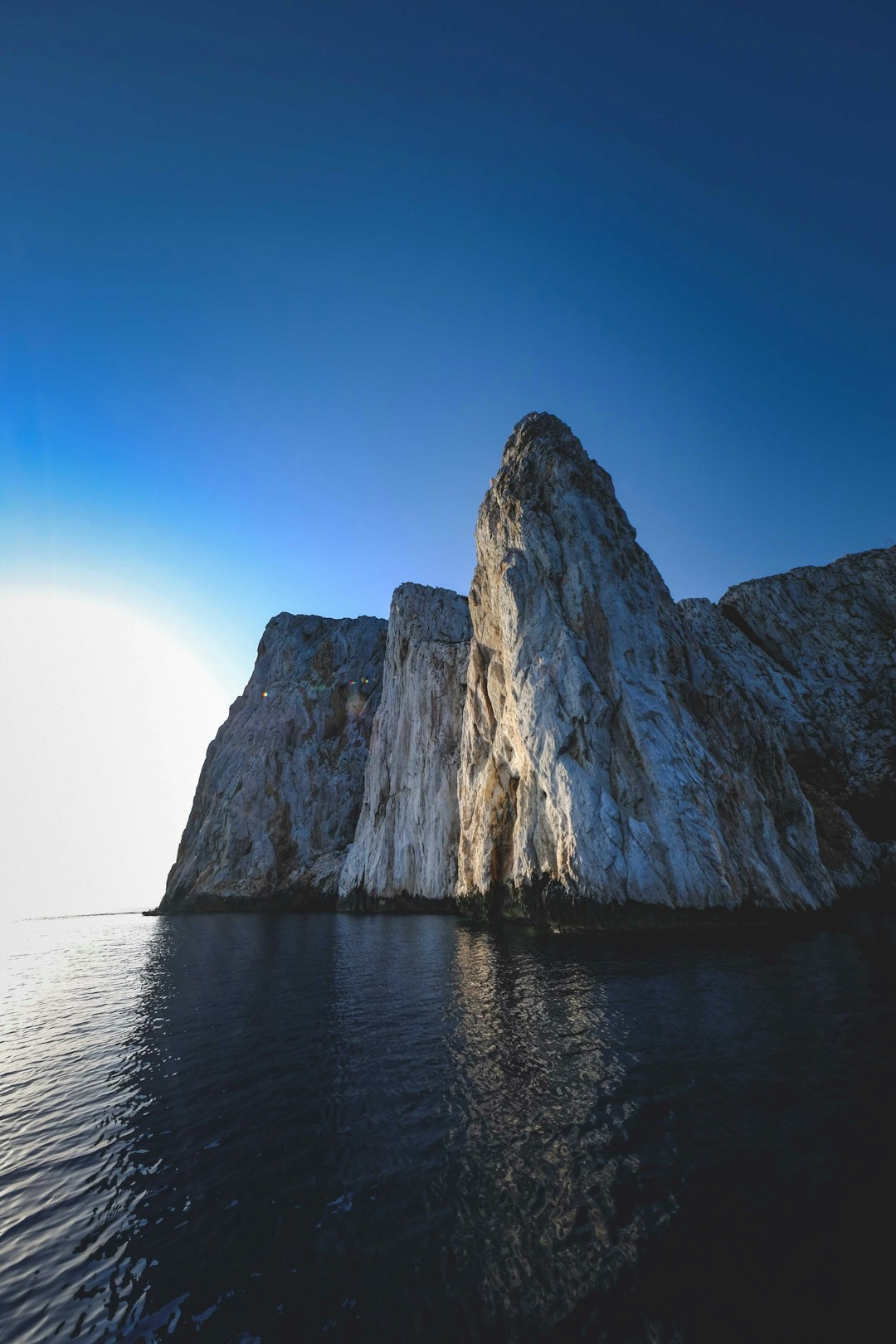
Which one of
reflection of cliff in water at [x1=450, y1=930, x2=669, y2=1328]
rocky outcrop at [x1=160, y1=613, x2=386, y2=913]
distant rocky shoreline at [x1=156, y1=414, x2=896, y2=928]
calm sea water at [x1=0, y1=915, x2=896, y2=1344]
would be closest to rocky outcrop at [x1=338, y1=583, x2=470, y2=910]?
distant rocky shoreline at [x1=156, y1=414, x2=896, y2=928]

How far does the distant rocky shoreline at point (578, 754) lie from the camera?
26.2m

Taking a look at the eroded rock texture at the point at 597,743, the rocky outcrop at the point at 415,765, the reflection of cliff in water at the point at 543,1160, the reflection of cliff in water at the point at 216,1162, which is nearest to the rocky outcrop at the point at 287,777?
the rocky outcrop at the point at 415,765

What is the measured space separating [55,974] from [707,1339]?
29.6 m

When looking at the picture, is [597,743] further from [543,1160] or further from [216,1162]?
[216,1162]

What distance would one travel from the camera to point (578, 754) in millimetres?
28422

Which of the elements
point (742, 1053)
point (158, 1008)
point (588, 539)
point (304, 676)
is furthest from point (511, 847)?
point (304, 676)

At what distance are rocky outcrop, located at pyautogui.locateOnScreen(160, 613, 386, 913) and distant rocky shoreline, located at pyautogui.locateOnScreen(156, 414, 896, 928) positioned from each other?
13.5 inches

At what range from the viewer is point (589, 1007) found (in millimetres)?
12734

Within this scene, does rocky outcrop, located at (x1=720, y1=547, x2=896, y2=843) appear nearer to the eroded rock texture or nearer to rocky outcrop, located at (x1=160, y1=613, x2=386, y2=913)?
the eroded rock texture

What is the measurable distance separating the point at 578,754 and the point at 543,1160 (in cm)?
2270

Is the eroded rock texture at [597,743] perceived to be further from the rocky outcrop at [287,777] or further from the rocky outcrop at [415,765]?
the rocky outcrop at [287,777]

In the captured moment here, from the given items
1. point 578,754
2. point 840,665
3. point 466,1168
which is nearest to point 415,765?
point 578,754

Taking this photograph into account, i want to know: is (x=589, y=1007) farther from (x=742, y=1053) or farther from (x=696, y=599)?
(x=696, y=599)

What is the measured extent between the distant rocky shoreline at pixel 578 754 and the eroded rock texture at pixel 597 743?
14cm
